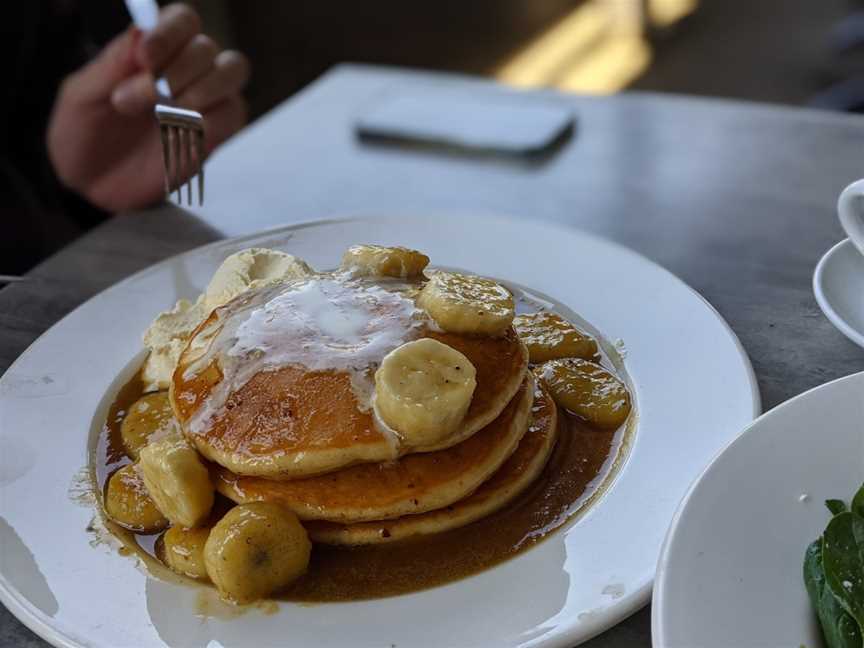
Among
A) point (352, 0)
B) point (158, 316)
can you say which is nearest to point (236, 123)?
point (158, 316)

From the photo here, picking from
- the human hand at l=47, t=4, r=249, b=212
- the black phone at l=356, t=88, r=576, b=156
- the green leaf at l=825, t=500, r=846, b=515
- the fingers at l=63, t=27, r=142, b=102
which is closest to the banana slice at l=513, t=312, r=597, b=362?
the green leaf at l=825, t=500, r=846, b=515

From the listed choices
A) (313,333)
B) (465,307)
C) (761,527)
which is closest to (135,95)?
(313,333)

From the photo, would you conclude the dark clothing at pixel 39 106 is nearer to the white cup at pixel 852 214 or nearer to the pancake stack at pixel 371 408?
the pancake stack at pixel 371 408

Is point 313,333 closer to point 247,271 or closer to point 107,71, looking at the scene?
point 247,271

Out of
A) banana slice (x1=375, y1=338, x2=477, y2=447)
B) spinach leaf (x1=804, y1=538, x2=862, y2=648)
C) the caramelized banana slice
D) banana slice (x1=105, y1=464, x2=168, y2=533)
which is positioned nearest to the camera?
spinach leaf (x1=804, y1=538, x2=862, y2=648)

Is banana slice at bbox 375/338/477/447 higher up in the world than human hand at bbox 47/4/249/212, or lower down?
higher up

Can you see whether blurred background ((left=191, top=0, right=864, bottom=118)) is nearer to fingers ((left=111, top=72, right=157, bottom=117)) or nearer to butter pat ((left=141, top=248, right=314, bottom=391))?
fingers ((left=111, top=72, right=157, bottom=117))
